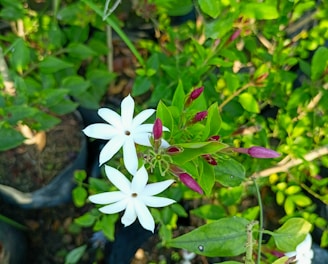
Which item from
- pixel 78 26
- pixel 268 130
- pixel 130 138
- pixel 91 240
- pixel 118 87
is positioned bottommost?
pixel 91 240

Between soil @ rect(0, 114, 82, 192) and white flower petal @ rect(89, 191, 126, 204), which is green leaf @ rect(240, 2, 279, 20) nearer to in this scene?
white flower petal @ rect(89, 191, 126, 204)

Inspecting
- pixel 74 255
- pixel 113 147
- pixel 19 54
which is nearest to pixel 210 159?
pixel 113 147

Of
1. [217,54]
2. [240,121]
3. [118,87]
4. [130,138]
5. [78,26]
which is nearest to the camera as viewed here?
[130,138]

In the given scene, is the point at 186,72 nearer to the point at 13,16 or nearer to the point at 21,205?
the point at 13,16

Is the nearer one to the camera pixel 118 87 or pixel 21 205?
pixel 21 205

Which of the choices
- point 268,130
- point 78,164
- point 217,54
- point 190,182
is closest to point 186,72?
point 217,54

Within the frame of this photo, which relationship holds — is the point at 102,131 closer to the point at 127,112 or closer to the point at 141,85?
the point at 127,112
